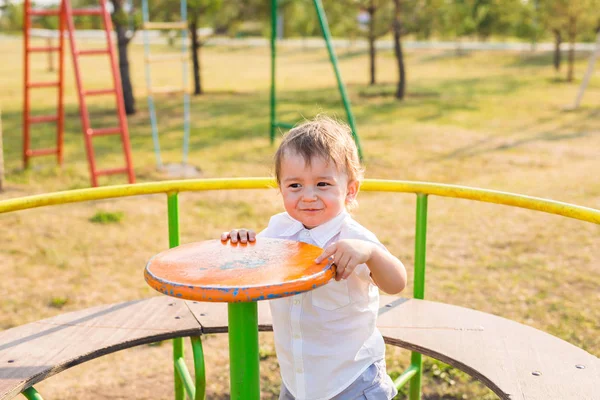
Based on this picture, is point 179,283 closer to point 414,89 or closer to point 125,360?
point 125,360

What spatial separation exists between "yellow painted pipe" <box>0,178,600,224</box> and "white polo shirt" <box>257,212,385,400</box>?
603 millimetres

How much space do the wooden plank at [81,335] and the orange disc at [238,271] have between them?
1.52ft

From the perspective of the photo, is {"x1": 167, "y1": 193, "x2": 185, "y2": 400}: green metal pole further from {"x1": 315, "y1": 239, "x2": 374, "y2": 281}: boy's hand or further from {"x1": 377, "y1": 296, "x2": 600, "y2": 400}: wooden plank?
{"x1": 315, "y1": 239, "x2": 374, "y2": 281}: boy's hand

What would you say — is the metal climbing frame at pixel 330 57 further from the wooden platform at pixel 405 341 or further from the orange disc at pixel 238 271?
the orange disc at pixel 238 271

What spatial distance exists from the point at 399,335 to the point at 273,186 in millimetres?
667

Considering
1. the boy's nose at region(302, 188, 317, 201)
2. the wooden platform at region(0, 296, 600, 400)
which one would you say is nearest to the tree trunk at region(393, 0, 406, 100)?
the wooden platform at region(0, 296, 600, 400)

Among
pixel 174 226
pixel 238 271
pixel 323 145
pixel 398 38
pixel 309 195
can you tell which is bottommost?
pixel 174 226

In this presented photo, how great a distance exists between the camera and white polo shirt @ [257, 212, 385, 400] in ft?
6.05

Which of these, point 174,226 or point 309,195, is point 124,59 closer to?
point 174,226

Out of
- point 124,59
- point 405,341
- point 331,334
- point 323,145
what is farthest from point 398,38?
point 331,334

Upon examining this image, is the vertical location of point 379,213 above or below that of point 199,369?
below

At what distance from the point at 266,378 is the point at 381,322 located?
1.23 m

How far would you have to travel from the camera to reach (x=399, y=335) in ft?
7.42

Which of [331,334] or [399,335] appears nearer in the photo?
[331,334]
